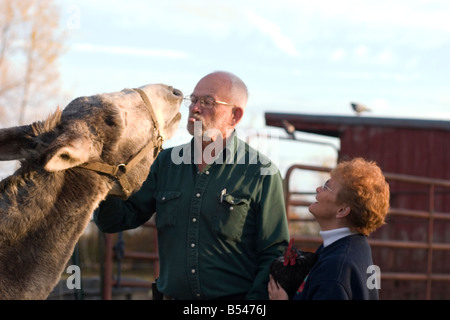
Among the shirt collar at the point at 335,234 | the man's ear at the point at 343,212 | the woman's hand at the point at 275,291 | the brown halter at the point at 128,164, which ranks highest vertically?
the brown halter at the point at 128,164

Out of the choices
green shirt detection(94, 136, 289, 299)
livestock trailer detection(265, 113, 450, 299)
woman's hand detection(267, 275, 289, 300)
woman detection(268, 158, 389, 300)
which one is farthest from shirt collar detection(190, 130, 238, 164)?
livestock trailer detection(265, 113, 450, 299)

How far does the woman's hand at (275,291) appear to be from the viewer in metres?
3.30

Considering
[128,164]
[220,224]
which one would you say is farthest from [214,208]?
[128,164]

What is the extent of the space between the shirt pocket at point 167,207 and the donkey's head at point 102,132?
22cm

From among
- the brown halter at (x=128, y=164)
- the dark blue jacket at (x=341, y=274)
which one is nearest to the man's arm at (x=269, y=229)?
the dark blue jacket at (x=341, y=274)

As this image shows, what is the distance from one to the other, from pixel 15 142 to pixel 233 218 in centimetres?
134

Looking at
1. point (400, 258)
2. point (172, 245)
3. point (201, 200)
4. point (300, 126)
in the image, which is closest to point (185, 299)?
point (172, 245)

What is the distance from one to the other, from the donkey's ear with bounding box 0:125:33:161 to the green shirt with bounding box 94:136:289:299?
2.15 feet

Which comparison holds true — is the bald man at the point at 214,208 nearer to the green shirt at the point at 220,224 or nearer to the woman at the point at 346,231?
the green shirt at the point at 220,224

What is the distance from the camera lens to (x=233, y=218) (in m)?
3.78

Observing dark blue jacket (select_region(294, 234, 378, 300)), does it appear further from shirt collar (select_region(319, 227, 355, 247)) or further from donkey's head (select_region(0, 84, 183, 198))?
donkey's head (select_region(0, 84, 183, 198))

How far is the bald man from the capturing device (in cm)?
377

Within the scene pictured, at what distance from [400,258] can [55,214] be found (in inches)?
461

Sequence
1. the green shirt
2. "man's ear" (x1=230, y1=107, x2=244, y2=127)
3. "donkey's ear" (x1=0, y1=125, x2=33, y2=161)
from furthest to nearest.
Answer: "man's ear" (x1=230, y1=107, x2=244, y2=127)
the green shirt
"donkey's ear" (x1=0, y1=125, x2=33, y2=161)
